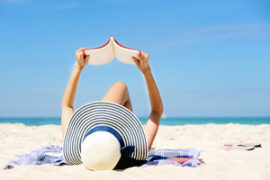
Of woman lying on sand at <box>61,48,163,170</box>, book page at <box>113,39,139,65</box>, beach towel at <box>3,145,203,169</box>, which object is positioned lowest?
beach towel at <box>3,145,203,169</box>

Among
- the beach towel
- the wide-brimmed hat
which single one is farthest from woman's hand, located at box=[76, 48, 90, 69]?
the beach towel

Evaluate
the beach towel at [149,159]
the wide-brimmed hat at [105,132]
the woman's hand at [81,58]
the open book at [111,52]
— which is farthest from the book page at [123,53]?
the beach towel at [149,159]

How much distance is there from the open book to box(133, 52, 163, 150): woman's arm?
13 cm

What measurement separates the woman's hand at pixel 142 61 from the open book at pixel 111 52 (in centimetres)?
6

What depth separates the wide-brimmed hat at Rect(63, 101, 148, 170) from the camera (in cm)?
275

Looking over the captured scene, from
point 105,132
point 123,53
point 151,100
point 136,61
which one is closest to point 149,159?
point 151,100

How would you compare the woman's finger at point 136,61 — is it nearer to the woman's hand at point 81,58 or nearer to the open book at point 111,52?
the open book at point 111,52

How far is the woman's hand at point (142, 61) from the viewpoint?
3.37 metres

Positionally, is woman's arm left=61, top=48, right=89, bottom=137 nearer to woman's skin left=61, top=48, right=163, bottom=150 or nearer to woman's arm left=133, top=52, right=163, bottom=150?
woman's skin left=61, top=48, right=163, bottom=150

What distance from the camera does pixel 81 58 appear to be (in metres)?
3.59

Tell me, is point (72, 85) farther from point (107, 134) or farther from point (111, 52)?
point (107, 134)

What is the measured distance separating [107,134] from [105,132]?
4 cm

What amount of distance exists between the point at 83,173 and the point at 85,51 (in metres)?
1.52

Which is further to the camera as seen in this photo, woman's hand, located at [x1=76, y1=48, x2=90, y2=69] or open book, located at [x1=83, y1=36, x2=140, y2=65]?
woman's hand, located at [x1=76, y1=48, x2=90, y2=69]
